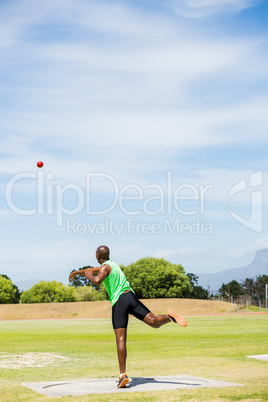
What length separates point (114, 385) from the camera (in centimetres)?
1002

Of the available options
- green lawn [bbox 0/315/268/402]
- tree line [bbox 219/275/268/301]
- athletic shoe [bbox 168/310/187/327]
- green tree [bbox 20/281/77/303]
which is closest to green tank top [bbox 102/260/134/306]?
athletic shoe [bbox 168/310/187/327]

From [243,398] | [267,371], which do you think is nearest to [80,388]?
[243,398]

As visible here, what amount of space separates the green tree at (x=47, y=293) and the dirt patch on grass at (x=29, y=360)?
2862 inches

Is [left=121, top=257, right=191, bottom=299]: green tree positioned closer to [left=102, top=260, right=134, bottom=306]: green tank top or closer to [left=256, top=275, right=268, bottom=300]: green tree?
[left=256, top=275, right=268, bottom=300]: green tree

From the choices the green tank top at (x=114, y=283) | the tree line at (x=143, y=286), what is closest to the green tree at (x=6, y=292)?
the tree line at (x=143, y=286)

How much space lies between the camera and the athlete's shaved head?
10.5m

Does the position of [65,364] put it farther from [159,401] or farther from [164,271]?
[164,271]

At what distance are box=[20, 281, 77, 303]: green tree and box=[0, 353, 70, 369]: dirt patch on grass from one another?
72.7 meters

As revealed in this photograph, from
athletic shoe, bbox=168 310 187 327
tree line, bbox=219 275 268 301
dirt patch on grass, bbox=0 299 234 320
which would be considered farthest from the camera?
tree line, bbox=219 275 268 301

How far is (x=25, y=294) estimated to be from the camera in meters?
89.9

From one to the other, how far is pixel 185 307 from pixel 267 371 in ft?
181

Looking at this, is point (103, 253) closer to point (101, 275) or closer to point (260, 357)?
point (101, 275)

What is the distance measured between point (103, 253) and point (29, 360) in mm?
6385

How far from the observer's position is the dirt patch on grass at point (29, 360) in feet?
47.4
